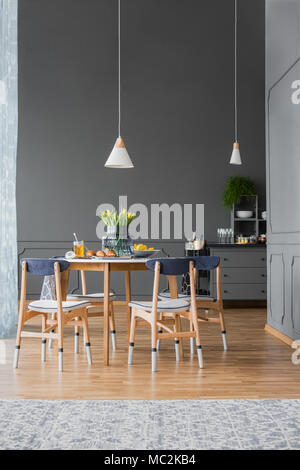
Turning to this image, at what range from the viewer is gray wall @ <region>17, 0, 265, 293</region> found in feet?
22.9

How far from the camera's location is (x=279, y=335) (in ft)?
14.5

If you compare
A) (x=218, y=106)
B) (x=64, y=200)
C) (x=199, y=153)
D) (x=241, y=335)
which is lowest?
(x=241, y=335)

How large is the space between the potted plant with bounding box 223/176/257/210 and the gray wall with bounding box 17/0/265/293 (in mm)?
201

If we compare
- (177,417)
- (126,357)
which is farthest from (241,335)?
(177,417)

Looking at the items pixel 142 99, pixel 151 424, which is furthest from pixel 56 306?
pixel 142 99

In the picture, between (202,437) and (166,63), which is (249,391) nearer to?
(202,437)

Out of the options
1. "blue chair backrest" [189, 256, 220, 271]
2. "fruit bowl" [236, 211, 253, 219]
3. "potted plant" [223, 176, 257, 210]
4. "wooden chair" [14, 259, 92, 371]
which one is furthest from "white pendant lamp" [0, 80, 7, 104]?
"fruit bowl" [236, 211, 253, 219]

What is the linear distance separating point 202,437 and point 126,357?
1622mm

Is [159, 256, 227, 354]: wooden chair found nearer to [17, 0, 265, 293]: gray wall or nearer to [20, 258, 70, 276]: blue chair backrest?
[20, 258, 70, 276]: blue chair backrest

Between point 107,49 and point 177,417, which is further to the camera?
point 107,49

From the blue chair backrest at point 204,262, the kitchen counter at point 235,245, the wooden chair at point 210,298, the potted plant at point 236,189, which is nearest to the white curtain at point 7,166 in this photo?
the wooden chair at point 210,298

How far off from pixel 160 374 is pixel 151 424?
36.2 inches

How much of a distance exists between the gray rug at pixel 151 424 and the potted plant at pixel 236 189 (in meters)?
4.36

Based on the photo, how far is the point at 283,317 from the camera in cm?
436
